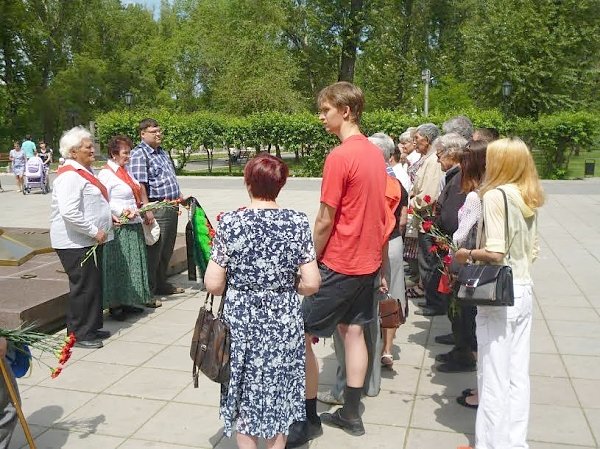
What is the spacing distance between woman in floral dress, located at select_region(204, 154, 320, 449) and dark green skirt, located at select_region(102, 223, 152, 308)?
121 inches

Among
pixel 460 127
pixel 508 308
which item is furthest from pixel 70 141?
pixel 508 308

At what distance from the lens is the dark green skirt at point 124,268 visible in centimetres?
583

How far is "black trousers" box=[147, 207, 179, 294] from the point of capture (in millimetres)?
6371

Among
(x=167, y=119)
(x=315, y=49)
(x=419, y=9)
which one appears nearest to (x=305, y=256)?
(x=167, y=119)

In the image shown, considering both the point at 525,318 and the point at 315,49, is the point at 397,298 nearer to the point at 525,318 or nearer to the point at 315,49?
the point at 525,318

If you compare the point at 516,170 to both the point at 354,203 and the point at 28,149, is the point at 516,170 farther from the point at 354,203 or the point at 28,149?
the point at 28,149

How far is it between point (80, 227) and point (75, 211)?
0.13 metres

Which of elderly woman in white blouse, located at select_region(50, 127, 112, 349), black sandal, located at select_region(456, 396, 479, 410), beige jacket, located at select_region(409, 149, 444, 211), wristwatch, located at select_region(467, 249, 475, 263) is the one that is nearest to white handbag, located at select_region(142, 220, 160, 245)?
elderly woman in white blouse, located at select_region(50, 127, 112, 349)

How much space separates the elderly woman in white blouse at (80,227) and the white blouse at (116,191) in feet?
1.68

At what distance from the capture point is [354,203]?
11.0ft

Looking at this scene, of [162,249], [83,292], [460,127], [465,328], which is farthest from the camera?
[162,249]

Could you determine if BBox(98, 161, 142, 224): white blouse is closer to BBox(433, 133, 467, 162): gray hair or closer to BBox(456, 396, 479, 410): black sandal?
BBox(433, 133, 467, 162): gray hair

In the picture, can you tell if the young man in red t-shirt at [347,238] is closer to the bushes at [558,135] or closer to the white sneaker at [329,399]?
the white sneaker at [329,399]

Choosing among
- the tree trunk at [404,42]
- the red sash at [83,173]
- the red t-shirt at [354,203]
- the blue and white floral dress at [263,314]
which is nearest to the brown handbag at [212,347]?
the blue and white floral dress at [263,314]
